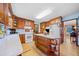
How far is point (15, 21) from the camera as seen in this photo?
6.07 ft

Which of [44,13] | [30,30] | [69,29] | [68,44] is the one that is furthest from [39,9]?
[68,44]

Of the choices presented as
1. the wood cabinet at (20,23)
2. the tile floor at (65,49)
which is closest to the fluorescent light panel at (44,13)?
the wood cabinet at (20,23)

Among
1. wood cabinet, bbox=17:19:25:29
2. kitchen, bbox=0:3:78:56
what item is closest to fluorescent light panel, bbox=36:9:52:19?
kitchen, bbox=0:3:78:56

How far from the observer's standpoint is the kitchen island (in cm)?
190

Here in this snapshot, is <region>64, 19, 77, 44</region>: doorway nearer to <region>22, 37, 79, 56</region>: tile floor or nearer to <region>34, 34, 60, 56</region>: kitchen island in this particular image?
<region>22, 37, 79, 56</region>: tile floor

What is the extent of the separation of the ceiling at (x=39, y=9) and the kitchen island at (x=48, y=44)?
37cm

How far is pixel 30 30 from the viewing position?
1.94m

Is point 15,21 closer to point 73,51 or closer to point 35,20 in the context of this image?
point 35,20

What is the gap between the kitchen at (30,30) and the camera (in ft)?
5.95

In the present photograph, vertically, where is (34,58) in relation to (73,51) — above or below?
below

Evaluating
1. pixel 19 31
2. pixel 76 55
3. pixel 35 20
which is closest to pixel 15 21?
pixel 19 31

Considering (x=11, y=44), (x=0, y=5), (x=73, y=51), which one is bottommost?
(x=73, y=51)

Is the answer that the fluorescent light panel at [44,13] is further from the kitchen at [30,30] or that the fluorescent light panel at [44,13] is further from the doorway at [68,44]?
the doorway at [68,44]

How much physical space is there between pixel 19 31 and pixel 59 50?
83 cm
